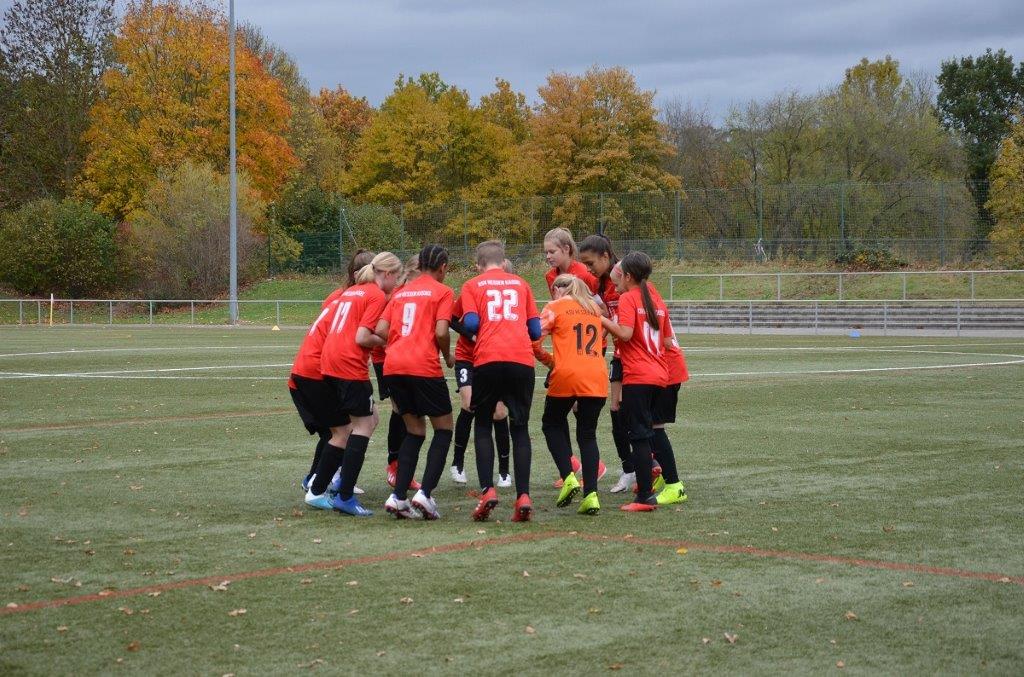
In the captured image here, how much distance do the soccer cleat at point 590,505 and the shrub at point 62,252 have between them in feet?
174

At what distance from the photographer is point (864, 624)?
540 cm

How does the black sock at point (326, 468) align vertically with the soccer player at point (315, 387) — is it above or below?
below

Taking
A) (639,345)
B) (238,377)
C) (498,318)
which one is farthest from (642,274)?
(238,377)

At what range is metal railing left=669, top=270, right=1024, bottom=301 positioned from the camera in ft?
131

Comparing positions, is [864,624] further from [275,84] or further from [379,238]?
[275,84]

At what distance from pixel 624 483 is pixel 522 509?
1799 mm

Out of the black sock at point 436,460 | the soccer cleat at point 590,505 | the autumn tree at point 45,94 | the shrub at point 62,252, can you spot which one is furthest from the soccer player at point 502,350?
the autumn tree at point 45,94

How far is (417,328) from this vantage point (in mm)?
8125

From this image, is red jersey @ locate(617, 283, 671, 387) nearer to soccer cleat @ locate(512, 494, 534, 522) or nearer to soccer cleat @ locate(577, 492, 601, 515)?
soccer cleat @ locate(577, 492, 601, 515)

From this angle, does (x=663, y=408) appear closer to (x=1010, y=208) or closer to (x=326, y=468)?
(x=326, y=468)

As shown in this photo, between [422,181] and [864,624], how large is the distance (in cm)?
5607

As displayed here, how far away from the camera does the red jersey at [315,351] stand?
870cm

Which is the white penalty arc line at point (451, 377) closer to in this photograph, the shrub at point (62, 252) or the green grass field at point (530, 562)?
the green grass field at point (530, 562)

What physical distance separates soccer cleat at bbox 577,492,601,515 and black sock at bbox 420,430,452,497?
1.00 m
